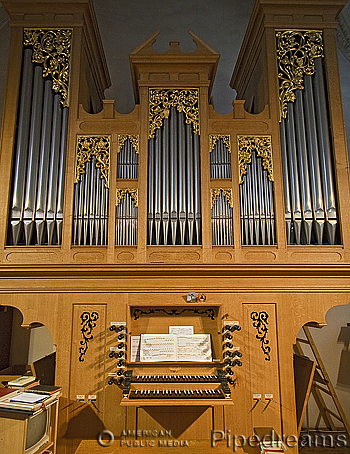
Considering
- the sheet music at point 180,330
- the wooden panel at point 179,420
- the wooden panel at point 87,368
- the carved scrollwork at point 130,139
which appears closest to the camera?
the wooden panel at point 87,368

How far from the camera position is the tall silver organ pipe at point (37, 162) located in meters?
5.69

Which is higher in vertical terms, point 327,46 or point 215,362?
point 327,46

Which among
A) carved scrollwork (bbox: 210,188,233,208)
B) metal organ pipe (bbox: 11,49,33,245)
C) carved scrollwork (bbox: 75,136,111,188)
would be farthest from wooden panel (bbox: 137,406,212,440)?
carved scrollwork (bbox: 75,136,111,188)

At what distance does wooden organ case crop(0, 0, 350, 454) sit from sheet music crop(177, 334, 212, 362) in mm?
101

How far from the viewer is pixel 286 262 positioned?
5.56m

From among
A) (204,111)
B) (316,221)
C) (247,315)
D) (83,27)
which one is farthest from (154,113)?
(247,315)

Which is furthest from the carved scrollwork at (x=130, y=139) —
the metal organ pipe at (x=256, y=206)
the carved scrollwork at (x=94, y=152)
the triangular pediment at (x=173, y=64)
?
the metal organ pipe at (x=256, y=206)

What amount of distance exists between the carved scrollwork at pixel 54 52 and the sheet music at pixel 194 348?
12.7 ft

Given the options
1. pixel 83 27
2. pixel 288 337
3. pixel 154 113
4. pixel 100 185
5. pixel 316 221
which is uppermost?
pixel 83 27

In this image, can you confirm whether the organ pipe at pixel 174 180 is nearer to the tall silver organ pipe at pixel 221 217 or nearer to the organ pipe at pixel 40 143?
the tall silver organ pipe at pixel 221 217

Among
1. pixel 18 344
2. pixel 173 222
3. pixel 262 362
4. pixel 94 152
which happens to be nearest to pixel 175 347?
pixel 262 362

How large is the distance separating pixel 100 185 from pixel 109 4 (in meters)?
4.99

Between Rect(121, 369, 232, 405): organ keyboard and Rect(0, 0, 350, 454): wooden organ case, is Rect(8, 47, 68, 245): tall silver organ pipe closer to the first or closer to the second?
Rect(0, 0, 350, 454): wooden organ case

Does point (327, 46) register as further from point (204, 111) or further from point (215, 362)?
point (215, 362)
